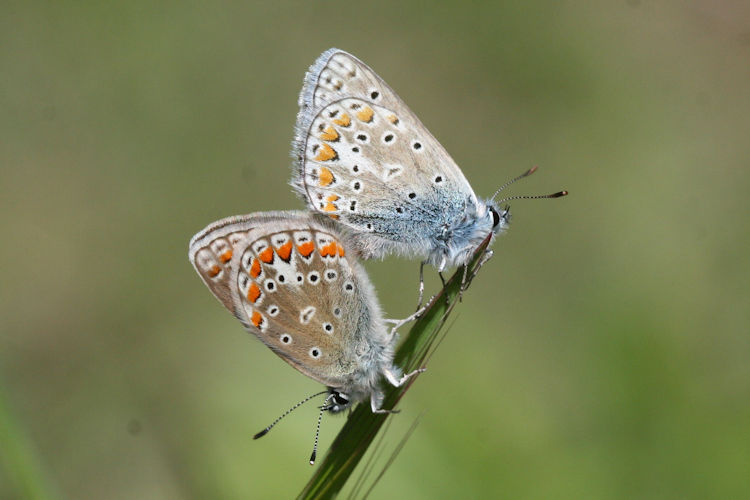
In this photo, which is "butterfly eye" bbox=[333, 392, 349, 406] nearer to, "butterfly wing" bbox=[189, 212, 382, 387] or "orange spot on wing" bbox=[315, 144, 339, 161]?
"butterfly wing" bbox=[189, 212, 382, 387]

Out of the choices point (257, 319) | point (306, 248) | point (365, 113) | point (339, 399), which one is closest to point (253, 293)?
point (257, 319)

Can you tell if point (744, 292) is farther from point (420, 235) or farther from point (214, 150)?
point (214, 150)

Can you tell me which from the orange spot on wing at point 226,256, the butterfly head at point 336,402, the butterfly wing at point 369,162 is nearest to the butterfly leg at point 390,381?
the butterfly head at point 336,402

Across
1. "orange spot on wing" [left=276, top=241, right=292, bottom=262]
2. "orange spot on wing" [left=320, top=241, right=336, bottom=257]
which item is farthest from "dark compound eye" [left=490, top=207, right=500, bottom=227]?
"orange spot on wing" [left=276, top=241, right=292, bottom=262]

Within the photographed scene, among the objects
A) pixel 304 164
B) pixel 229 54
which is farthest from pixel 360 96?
pixel 229 54

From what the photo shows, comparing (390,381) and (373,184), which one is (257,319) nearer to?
(390,381)

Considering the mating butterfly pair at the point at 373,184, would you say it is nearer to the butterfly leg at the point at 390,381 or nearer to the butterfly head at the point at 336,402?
the butterfly head at the point at 336,402

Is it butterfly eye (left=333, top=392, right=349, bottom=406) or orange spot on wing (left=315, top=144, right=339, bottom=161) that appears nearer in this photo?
butterfly eye (left=333, top=392, right=349, bottom=406)
